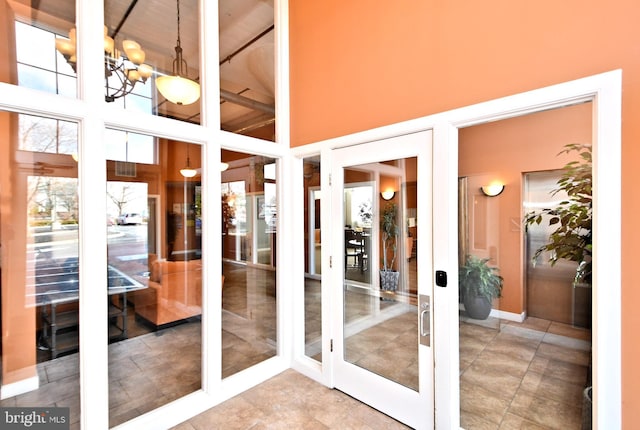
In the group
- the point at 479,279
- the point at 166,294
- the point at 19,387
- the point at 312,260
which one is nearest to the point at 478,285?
the point at 479,279

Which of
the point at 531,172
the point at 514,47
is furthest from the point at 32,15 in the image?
the point at 531,172

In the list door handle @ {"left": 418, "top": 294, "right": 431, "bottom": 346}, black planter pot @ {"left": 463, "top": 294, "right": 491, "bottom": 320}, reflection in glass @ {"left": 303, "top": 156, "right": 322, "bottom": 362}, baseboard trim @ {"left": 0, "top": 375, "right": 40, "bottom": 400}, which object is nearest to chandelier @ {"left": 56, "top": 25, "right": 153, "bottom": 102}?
reflection in glass @ {"left": 303, "top": 156, "right": 322, "bottom": 362}

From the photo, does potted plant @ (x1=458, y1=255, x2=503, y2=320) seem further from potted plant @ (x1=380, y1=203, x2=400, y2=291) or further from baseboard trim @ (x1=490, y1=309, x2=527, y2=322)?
potted plant @ (x1=380, y1=203, x2=400, y2=291)

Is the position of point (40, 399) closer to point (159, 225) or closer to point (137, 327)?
point (137, 327)

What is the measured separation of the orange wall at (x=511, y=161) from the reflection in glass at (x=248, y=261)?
1986mm

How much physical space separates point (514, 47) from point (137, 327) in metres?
4.90

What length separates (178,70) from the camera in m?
2.64

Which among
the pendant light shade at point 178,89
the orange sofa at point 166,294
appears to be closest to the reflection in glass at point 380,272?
the pendant light shade at point 178,89

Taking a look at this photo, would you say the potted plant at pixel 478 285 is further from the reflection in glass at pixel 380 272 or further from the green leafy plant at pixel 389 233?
the green leafy plant at pixel 389 233

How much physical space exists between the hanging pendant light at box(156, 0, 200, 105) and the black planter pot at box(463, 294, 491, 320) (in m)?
2.84

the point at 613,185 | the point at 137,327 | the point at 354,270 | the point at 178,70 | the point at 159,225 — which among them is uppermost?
the point at 178,70

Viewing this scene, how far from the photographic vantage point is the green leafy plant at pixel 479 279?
215 centimetres

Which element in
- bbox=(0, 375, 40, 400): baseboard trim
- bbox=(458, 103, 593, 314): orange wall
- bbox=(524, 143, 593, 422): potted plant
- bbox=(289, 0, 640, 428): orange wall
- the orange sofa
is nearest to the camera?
bbox=(289, 0, 640, 428): orange wall

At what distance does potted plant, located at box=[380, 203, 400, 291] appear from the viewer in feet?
8.01
